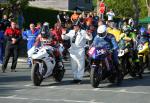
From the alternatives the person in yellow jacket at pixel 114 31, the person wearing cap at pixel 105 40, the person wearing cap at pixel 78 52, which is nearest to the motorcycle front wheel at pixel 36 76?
the person wearing cap at pixel 78 52

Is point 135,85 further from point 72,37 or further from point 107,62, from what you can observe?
point 72,37

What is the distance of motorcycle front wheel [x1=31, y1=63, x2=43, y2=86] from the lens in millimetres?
14805

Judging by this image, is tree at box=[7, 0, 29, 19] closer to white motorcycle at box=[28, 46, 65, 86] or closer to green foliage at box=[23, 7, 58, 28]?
green foliage at box=[23, 7, 58, 28]

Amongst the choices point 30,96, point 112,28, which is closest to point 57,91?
point 30,96

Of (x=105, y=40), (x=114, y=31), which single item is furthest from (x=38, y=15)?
(x=105, y=40)

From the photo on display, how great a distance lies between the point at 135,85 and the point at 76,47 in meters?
2.07

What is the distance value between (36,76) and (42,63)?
17.0 inches

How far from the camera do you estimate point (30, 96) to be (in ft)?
43.6

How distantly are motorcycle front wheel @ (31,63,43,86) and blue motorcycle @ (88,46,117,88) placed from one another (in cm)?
147

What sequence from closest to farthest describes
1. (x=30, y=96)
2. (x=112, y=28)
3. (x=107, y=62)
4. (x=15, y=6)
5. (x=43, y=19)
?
(x=30, y=96)
(x=107, y=62)
(x=112, y=28)
(x=15, y=6)
(x=43, y=19)

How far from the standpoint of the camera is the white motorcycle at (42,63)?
14922 millimetres

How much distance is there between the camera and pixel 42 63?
49.6 feet

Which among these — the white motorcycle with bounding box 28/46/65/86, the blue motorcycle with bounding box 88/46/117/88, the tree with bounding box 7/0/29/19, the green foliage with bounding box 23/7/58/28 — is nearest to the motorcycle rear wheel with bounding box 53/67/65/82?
the white motorcycle with bounding box 28/46/65/86

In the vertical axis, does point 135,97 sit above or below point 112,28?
below
